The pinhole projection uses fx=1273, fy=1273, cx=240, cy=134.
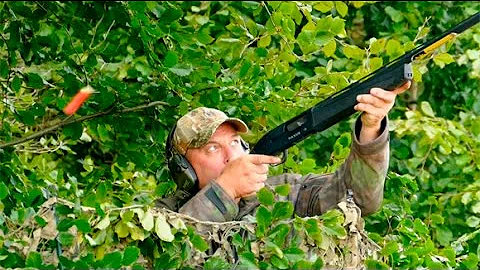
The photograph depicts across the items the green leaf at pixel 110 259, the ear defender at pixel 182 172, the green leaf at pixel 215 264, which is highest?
the green leaf at pixel 110 259

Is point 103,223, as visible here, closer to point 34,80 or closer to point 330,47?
point 34,80

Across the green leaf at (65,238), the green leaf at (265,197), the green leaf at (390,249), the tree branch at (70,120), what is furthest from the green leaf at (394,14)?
the green leaf at (65,238)

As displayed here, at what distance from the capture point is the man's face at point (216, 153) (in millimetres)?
3895

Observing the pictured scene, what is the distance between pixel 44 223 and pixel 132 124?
1802 mm

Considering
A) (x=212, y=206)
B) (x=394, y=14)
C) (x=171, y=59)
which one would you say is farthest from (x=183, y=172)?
(x=394, y=14)

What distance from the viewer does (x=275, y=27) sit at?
14.6 ft

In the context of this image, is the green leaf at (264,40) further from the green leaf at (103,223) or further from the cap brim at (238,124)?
the green leaf at (103,223)

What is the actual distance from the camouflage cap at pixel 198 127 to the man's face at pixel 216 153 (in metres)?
0.02

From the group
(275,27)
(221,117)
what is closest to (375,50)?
(275,27)

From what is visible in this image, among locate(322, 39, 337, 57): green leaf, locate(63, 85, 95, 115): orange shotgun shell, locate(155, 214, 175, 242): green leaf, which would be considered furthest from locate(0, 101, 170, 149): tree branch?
locate(155, 214, 175, 242): green leaf

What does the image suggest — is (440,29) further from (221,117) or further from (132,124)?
(221,117)

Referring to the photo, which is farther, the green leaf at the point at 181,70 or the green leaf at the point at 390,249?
the green leaf at the point at 181,70

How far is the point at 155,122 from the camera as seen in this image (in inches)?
187

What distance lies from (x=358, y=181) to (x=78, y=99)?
1.24 meters
